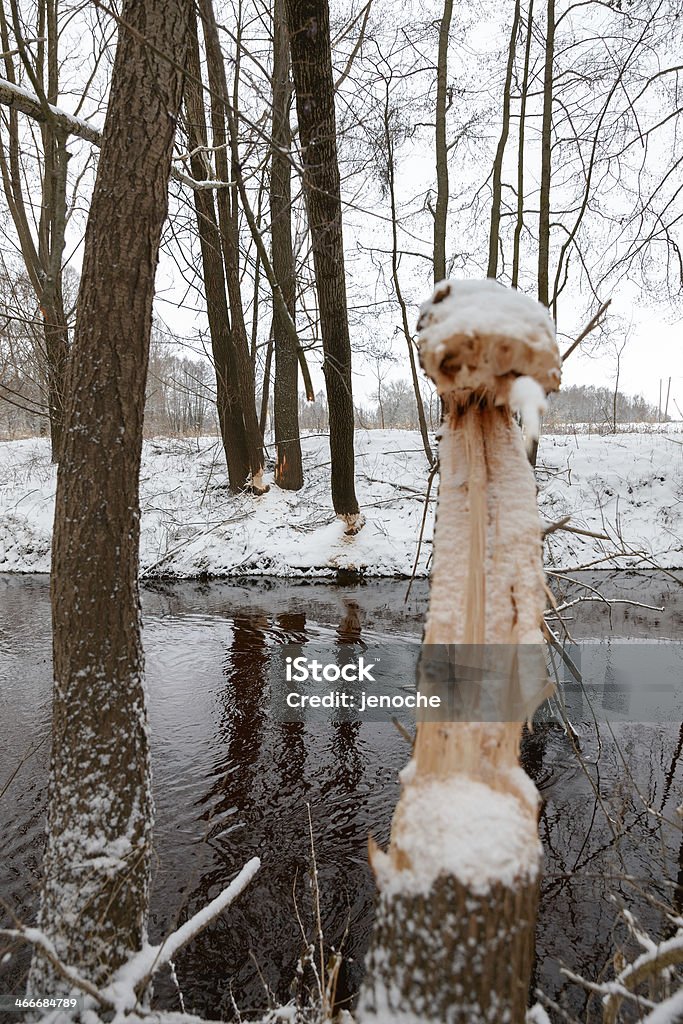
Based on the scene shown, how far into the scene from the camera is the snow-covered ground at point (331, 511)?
9.44 meters

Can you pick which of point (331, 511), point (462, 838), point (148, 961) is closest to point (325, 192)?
point (462, 838)

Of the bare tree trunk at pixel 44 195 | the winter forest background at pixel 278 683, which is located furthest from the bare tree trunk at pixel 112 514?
the bare tree trunk at pixel 44 195

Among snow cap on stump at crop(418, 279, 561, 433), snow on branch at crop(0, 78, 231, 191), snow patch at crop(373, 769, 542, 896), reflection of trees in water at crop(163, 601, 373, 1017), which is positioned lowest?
reflection of trees in water at crop(163, 601, 373, 1017)

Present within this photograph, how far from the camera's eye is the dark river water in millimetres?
2658

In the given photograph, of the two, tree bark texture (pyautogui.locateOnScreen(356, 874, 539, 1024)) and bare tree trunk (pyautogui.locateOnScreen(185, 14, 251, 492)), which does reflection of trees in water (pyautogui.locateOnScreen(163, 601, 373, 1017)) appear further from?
bare tree trunk (pyautogui.locateOnScreen(185, 14, 251, 492))

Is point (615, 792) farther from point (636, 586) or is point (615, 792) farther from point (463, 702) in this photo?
point (636, 586)

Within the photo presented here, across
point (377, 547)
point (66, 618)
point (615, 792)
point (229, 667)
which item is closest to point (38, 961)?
point (66, 618)

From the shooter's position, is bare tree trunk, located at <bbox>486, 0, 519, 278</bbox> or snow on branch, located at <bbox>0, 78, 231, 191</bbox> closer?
snow on branch, located at <bbox>0, 78, 231, 191</bbox>

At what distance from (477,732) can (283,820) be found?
9.75 feet

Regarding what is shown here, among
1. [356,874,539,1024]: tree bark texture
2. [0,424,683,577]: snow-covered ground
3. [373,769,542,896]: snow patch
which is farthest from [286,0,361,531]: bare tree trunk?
[356,874,539,1024]: tree bark texture

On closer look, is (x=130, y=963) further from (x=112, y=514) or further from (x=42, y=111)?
(x=42, y=111)

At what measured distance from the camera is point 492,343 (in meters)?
1.00

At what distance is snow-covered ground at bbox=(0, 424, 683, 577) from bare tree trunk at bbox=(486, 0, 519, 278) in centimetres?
363

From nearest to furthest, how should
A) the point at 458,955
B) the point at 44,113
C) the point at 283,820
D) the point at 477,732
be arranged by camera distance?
the point at 458,955 → the point at 477,732 → the point at 44,113 → the point at 283,820
